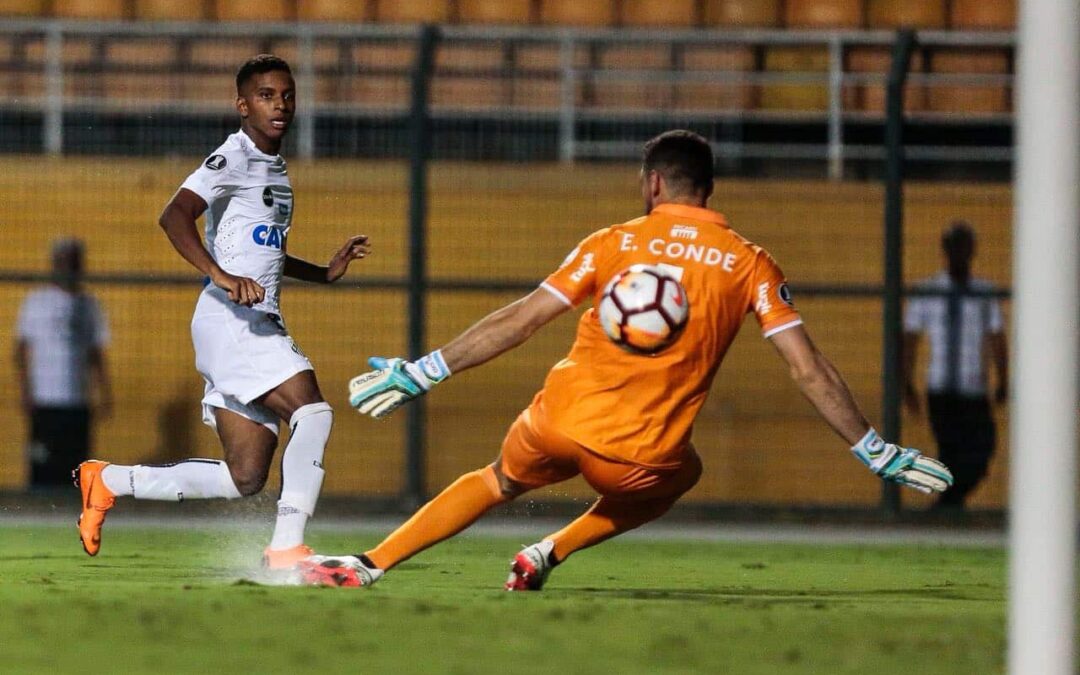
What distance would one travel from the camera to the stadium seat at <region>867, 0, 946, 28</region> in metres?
17.1

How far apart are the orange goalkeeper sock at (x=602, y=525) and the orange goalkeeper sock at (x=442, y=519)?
1.26 feet

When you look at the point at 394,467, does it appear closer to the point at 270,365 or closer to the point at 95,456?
the point at 95,456

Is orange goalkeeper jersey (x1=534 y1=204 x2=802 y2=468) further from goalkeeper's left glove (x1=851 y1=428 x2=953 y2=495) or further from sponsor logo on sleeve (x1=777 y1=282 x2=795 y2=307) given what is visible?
goalkeeper's left glove (x1=851 y1=428 x2=953 y2=495)

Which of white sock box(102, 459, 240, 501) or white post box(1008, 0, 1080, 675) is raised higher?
white post box(1008, 0, 1080, 675)

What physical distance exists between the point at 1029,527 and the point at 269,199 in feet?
14.3

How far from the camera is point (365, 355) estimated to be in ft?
43.2

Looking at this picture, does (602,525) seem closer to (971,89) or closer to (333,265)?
(333,265)

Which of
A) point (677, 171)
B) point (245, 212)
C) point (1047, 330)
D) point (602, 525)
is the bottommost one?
point (602, 525)

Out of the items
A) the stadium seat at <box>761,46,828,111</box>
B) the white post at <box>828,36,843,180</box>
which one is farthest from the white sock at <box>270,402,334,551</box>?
the stadium seat at <box>761,46,828,111</box>

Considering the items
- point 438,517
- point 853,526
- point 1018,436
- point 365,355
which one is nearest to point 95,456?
point 365,355

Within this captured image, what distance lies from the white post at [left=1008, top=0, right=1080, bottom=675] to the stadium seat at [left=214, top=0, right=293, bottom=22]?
13955 millimetres

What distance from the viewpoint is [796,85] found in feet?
55.6

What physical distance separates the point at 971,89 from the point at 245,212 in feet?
32.1

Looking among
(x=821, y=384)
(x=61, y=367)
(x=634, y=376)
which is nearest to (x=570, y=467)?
(x=634, y=376)
